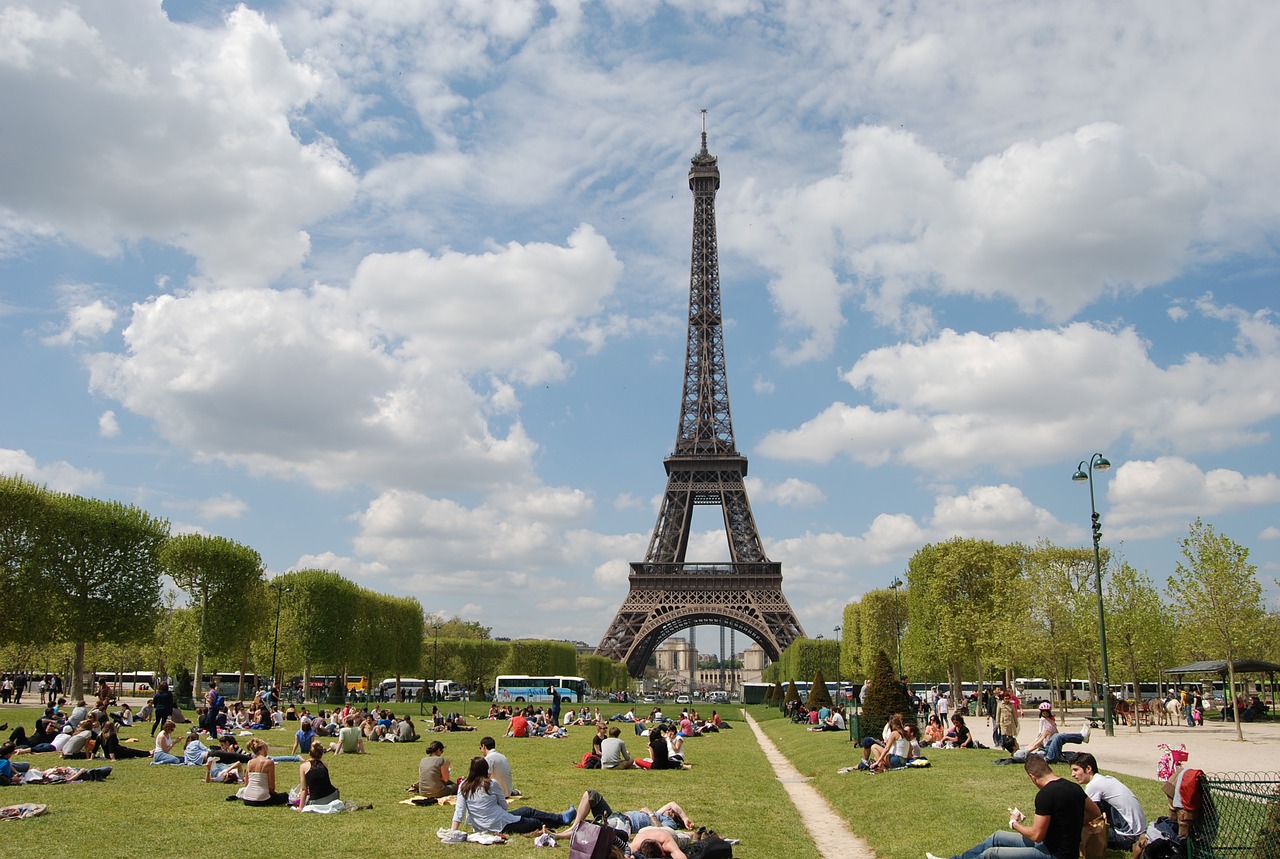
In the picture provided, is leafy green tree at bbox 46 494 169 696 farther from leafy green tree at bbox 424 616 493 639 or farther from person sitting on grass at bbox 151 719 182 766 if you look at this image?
leafy green tree at bbox 424 616 493 639

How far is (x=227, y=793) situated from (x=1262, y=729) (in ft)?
123

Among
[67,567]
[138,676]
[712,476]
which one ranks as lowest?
[138,676]

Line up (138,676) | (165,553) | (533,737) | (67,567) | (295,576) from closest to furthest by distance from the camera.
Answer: (533,737), (67,567), (165,553), (295,576), (138,676)

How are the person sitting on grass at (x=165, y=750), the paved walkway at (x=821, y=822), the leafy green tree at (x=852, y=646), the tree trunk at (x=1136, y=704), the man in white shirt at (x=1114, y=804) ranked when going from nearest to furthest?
1. the man in white shirt at (x=1114, y=804)
2. the paved walkway at (x=821, y=822)
3. the person sitting on grass at (x=165, y=750)
4. the tree trunk at (x=1136, y=704)
5. the leafy green tree at (x=852, y=646)

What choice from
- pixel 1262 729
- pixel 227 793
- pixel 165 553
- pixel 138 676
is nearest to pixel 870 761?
pixel 227 793

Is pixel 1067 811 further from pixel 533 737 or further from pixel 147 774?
pixel 533 737

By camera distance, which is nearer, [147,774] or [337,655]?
[147,774]

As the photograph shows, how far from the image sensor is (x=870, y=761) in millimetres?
22469

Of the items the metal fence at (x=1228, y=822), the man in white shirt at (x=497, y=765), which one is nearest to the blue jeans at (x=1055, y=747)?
the metal fence at (x=1228, y=822)

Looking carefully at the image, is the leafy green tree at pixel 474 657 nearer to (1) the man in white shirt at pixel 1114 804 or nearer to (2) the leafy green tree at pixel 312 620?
(2) the leafy green tree at pixel 312 620

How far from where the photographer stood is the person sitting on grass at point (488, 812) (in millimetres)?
13859

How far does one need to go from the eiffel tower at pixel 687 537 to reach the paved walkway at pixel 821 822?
211 feet

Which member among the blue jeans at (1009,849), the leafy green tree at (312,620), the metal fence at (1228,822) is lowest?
the blue jeans at (1009,849)

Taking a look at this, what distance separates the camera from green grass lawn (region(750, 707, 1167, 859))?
46.5 ft
